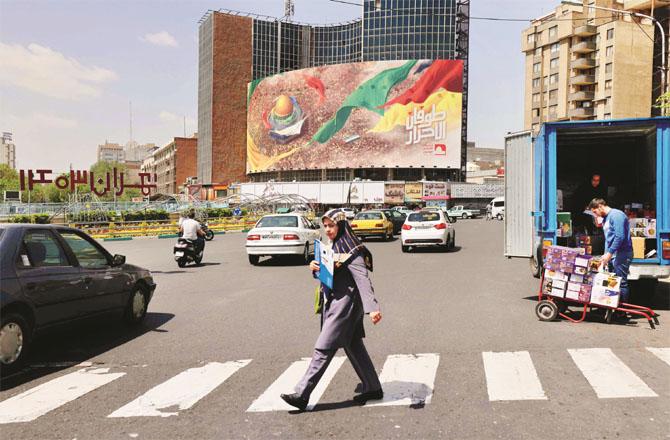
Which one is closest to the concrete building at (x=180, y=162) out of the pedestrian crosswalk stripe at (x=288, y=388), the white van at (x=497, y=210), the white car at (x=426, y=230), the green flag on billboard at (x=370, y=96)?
the green flag on billboard at (x=370, y=96)

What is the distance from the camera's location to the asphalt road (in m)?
4.37

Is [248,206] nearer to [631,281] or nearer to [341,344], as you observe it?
[631,281]

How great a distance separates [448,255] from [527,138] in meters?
9.79

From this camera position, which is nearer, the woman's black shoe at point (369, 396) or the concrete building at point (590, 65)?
the woman's black shoe at point (369, 396)

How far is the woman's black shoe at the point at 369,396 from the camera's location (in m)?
4.92

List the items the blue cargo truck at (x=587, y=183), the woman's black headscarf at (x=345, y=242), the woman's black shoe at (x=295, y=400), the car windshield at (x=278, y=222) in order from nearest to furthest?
1. the woman's black shoe at (x=295, y=400)
2. the woman's black headscarf at (x=345, y=242)
3. the blue cargo truck at (x=587, y=183)
4. the car windshield at (x=278, y=222)

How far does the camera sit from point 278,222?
1759 centimetres

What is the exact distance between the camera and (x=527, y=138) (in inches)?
423

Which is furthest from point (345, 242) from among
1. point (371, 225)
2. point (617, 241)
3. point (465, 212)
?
point (465, 212)

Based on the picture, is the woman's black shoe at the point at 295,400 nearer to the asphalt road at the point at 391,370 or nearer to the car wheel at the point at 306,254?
the asphalt road at the point at 391,370

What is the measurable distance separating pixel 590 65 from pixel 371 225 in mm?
63722

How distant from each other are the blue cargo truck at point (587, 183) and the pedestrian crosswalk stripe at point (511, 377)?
160 inches

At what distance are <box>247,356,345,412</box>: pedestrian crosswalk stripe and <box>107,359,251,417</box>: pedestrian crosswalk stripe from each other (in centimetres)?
52

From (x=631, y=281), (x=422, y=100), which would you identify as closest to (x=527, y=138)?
(x=631, y=281)
